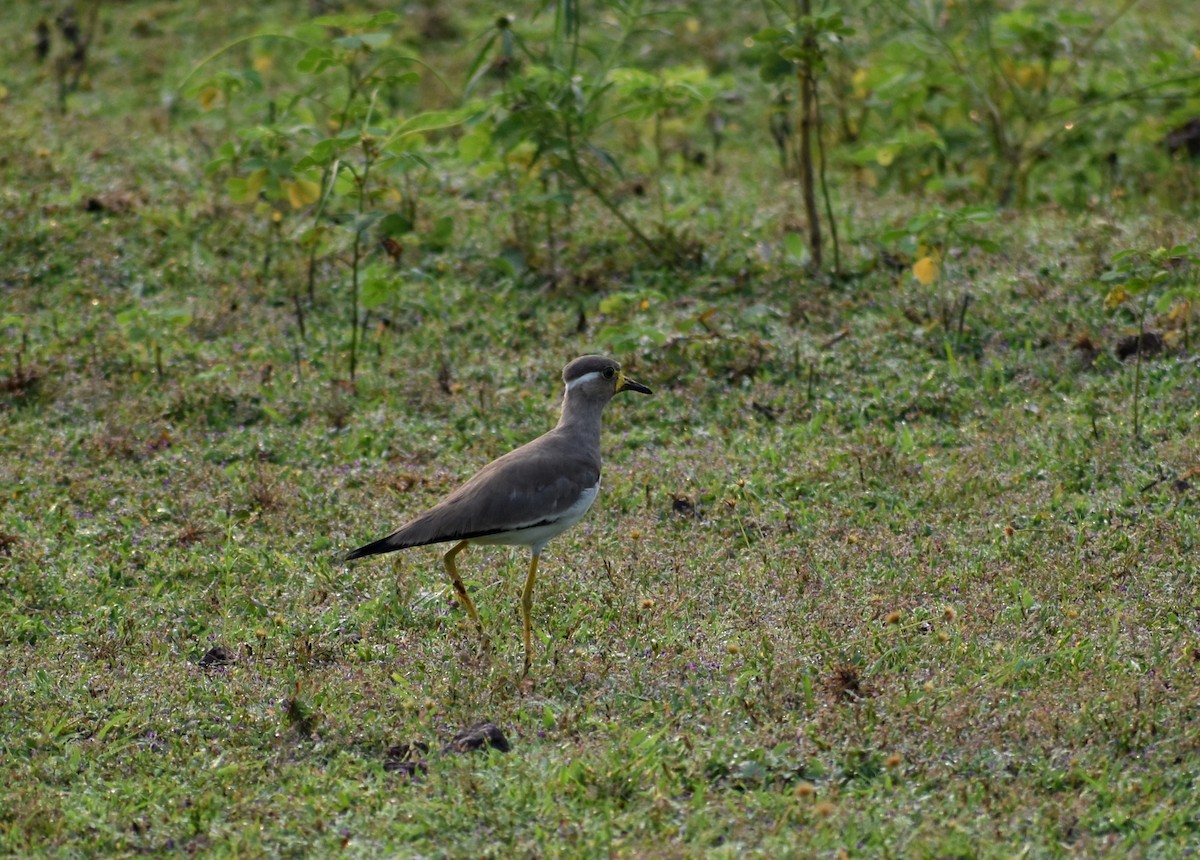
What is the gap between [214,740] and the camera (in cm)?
568

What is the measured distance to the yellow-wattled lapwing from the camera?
625cm

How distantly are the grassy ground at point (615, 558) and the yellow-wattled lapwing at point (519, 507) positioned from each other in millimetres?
426

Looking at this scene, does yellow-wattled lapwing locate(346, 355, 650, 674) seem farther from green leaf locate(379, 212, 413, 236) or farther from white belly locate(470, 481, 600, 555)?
green leaf locate(379, 212, 413, 236)

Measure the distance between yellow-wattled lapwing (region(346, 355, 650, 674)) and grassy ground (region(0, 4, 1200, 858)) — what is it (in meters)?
0.43

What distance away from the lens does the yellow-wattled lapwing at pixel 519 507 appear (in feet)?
20.5

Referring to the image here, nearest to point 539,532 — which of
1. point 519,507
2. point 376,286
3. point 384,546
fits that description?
point 519,507

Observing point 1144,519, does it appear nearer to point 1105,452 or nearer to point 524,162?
point 1105,452

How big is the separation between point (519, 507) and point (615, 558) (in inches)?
41.7

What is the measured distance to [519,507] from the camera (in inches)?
250

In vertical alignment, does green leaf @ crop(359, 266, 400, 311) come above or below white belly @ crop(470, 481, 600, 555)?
above

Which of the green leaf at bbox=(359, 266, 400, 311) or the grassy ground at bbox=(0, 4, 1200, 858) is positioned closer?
the grassy ground at bbox=(0, 4, 1200, 858)

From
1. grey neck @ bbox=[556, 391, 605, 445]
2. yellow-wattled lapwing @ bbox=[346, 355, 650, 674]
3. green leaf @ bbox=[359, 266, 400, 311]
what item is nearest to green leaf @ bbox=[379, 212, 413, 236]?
green leaf @ bbox=[359, 266, 400, 311]

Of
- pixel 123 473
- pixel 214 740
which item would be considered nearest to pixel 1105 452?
pixel 214 740

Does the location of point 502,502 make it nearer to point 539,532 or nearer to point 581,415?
point 539,532
